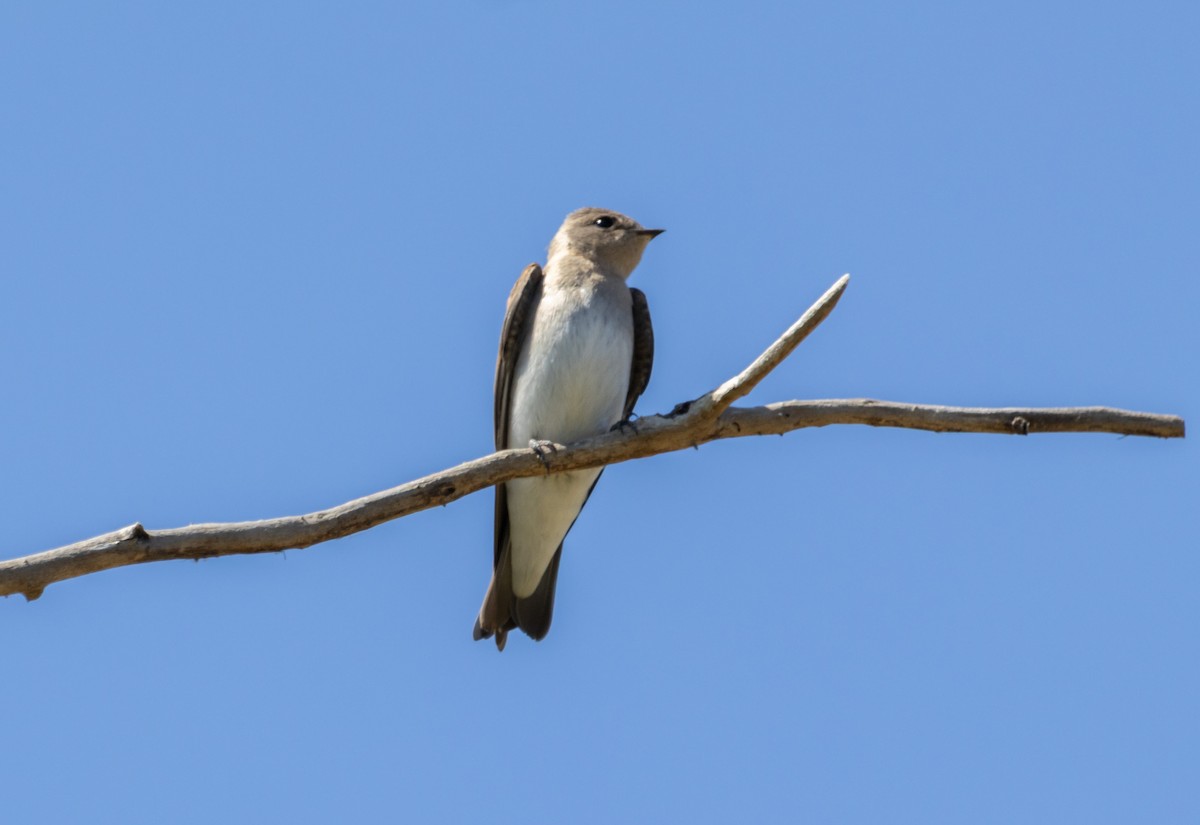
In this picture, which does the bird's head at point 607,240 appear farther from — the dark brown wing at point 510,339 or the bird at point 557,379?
the dark brown wing at point 510,339

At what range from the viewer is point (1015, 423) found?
25.3 ft

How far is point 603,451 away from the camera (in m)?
8.45

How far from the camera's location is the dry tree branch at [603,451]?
699 centimetres

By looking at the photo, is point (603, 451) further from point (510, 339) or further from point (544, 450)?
point (510, 339)

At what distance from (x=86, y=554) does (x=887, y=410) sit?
4162 mm

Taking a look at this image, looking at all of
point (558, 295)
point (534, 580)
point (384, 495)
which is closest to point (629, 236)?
point (558, 295)

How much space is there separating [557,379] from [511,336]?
63 cm

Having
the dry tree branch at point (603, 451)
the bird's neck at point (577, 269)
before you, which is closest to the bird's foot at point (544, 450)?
the dry tree branch at point (603, 451)

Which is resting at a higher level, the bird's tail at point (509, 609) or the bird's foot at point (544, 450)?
the bird's foot at point (544, 450)

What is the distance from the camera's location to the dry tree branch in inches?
275

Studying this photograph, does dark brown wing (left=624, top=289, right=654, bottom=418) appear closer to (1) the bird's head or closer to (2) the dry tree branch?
(1) the bird's head

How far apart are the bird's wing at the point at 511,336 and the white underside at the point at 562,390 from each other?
0.22 ft

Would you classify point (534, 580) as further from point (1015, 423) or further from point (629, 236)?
point (1015, 423)

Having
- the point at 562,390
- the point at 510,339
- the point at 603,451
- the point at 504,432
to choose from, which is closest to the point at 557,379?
the point at 562,390
